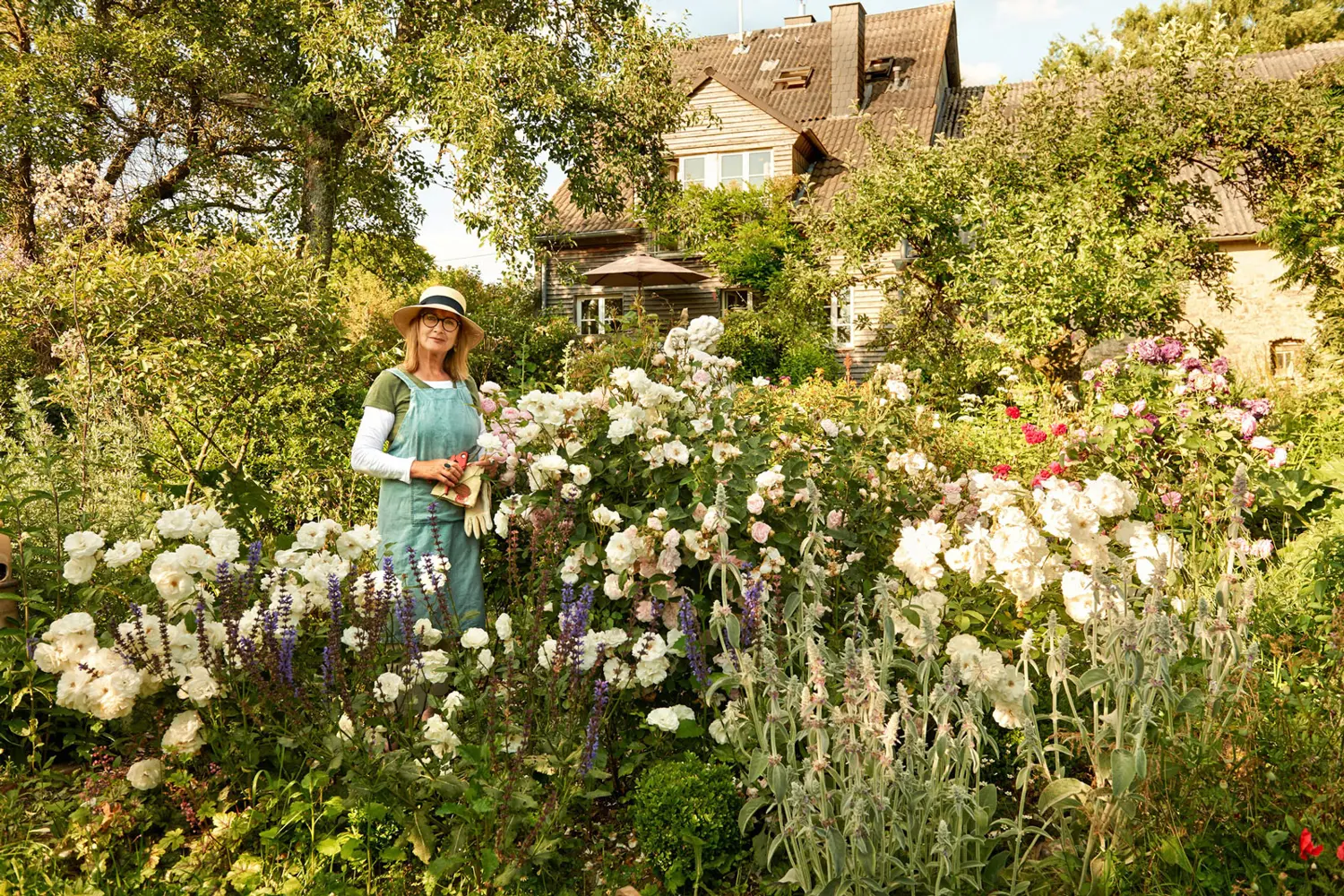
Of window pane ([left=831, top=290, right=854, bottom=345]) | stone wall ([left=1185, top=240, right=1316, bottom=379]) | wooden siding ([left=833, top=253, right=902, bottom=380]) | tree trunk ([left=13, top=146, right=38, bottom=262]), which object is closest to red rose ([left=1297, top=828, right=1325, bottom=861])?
window pane ([left=831, top=290, right=854, bottom=345])

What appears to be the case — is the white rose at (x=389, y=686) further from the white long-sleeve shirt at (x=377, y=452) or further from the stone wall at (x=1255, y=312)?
the stone wall at (x=1255, y=312)

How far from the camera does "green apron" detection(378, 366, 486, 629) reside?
3.24 meters

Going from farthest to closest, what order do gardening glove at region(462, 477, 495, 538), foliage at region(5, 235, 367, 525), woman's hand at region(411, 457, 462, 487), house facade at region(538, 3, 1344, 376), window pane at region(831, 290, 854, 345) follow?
Answer: house facade at region(538, 3, 1344, 376), window pane at region(831, 290, 854, 345), foliage at region(5, 235, 367, 525), gardening glove at region(462, 477, 495, 538), woman's hand at region(411, 457, 462, 487)

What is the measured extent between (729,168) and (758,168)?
67 centimetres

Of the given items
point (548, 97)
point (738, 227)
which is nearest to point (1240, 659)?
point (548, 97)

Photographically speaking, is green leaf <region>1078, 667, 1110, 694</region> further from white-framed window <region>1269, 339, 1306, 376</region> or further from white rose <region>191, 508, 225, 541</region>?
white-framed window <region>1269, 339, 1306, 376</region>

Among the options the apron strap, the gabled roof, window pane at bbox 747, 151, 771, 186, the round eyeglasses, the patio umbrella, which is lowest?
the apron strap

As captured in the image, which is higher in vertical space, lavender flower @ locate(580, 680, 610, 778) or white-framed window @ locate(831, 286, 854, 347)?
white-framed window @ locate(831, 286, 854, 347)

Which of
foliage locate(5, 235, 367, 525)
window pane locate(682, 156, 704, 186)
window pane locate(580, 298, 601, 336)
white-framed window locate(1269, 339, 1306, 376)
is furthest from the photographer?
window pane locate(580, 298, 601, 336)

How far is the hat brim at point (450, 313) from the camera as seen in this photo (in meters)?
3.40

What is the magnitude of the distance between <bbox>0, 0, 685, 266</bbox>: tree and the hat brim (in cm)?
767

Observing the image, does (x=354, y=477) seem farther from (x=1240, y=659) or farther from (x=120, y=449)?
(x=1240, y=659)

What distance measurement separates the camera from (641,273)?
58.0 ft

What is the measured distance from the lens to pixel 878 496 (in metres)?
3.64
